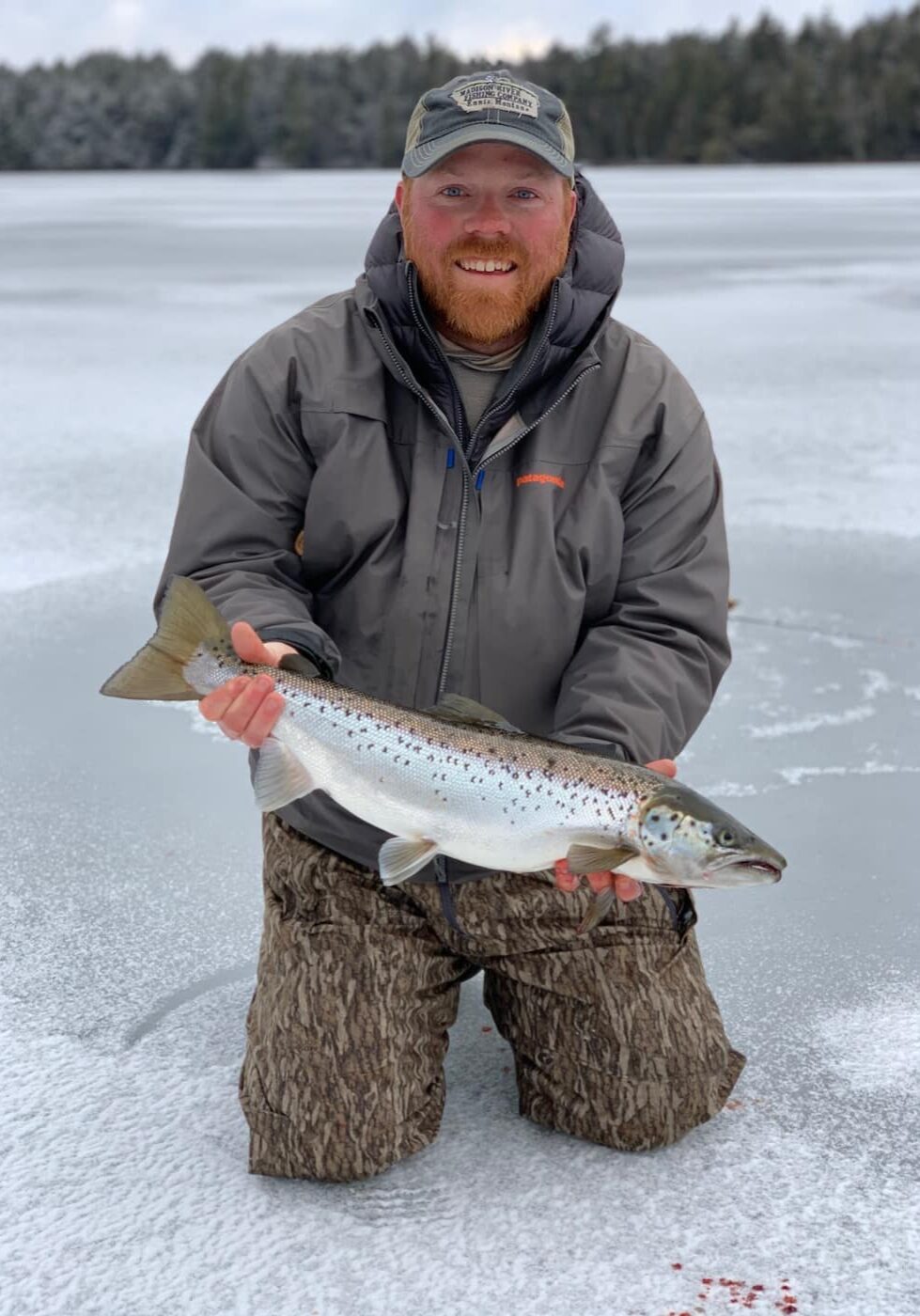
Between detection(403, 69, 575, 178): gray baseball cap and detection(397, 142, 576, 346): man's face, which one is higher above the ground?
detection(403, 69, 575, 178): gray baseball cap

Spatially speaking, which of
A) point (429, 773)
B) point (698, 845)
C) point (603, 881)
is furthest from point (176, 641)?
point (698, 845)

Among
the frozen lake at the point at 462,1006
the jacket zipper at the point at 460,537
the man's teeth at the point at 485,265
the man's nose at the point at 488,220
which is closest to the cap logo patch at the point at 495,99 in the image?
the man's nose at the point at 488,220

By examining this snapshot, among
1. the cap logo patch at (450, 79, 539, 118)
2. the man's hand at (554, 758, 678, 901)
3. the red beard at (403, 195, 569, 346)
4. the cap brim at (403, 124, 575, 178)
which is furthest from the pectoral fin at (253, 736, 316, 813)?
the cap logo patch at (450, 79, 539, 118)

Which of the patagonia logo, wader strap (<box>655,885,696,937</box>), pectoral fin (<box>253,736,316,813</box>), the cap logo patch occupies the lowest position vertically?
wader strap (<box>655,885,696,937</box>)

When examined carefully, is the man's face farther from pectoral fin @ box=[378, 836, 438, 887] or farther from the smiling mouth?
pectoral fin @ box=[378, 836, 438, 887]

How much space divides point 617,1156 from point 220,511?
4.77 feet

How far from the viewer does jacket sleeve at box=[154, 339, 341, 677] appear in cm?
313

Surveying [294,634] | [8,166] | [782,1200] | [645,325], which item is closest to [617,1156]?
[782,1200]

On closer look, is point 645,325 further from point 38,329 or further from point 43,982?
point 43,982

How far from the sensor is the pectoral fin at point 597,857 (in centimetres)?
266

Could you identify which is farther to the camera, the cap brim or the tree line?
the tree line

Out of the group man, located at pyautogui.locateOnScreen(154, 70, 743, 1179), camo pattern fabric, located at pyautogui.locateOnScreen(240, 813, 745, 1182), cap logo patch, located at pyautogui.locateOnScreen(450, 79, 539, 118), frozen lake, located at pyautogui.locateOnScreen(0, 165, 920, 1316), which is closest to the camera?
frozen lake, located at pyautogui.locateOnScreen(0, 165, 920, 1316)

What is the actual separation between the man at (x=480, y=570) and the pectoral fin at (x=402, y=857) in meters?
0.26

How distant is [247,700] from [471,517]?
642mm
